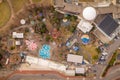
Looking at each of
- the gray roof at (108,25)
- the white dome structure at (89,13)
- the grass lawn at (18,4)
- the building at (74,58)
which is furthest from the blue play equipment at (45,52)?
the gray roof at (108,25)

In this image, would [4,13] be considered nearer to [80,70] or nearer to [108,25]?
[80,70]

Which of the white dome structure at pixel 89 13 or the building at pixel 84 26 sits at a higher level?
the white dome structure at pixel 89 13

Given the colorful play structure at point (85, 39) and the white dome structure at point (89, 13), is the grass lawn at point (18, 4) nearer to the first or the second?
the white dome structure at point (89, 13)

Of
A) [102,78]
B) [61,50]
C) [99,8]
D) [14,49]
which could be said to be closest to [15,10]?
[14,49]

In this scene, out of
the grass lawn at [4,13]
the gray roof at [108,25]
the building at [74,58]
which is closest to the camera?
the gray roof at [108,25]

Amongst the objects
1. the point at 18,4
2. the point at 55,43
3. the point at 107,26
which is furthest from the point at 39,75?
the point at 107,26

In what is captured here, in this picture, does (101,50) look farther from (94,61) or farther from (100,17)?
(100,17)
